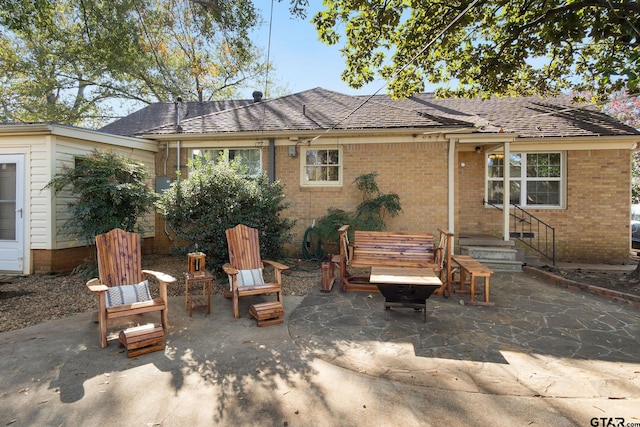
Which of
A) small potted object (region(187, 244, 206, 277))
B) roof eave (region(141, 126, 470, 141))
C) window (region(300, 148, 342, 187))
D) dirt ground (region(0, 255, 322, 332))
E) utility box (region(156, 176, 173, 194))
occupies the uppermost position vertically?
roof eave (region(141, 126, 470, 141))

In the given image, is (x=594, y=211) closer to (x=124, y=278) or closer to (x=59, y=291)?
(x=124, y=278)

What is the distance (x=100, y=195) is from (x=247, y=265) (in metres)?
3.52

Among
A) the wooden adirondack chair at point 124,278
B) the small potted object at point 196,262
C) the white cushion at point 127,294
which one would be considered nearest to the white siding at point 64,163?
the wooden adirondack chair at point 124,278

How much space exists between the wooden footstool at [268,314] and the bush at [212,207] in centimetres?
190

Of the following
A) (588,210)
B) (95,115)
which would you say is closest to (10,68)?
(95,115)

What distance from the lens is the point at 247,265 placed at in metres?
5.17

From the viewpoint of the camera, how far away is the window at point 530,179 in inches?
366

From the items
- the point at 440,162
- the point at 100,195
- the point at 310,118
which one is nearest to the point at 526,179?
the point at 440,162

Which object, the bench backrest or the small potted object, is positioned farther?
the bench backrest

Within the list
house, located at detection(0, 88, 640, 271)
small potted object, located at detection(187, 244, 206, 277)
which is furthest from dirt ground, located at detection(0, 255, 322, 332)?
house, located at detection(0, 88, 640, 271)

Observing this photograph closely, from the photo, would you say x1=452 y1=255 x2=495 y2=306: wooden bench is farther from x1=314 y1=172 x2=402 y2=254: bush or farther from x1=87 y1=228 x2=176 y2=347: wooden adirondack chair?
x1=87 y1=228 x2=176 y2=347: wooden adirondack chair

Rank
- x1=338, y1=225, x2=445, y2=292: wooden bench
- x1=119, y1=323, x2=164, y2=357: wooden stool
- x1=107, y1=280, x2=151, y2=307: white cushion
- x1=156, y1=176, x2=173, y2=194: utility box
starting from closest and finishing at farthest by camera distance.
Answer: x1=119, y1=323, x2=164, y2=357: wooden stool
x1=107, y1=280, x2=151, y2=307: white cushion
x1=338, y1=225, x2=445, y2=292: wooden bench
x1=156, y1=176, x2=173, y2=194: utility box

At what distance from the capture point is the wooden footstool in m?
4.33

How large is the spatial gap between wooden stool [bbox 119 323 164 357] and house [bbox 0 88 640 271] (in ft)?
17.7
